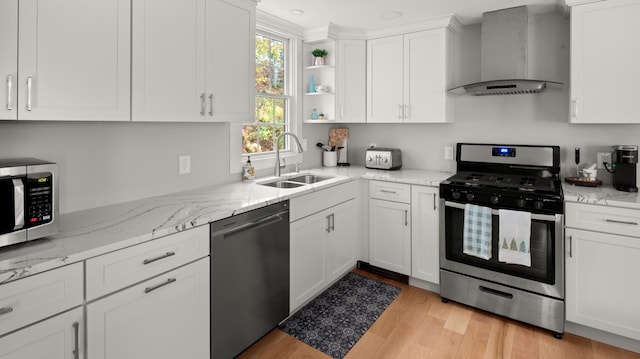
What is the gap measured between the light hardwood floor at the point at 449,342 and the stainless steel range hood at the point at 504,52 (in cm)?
177

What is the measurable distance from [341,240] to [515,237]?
133 cm

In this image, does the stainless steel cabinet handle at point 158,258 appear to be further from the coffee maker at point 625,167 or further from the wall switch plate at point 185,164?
the coffee maker at point 625,167

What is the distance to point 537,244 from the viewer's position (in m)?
2.47

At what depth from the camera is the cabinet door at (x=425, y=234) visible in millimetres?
2963

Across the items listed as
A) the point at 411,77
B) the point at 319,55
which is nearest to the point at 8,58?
the point at 319,55

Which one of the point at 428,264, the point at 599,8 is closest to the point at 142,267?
the point at 428,264

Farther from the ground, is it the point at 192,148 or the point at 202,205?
Answer: the point at 192,148

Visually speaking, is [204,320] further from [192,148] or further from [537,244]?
[537,244]

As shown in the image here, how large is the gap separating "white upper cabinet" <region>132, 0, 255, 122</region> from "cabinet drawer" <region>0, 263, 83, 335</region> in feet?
2.80

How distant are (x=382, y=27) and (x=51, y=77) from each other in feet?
9.11

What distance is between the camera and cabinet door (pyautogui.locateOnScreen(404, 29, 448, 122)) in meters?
3.17

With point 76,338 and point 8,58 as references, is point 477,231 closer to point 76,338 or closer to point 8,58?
point 76,338

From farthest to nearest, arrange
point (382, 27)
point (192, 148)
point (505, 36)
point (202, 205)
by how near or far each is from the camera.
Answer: point (382, 27) < point (505, 36) < point (192, 148) < point (202, 205)

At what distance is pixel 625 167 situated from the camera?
8.31 feet
